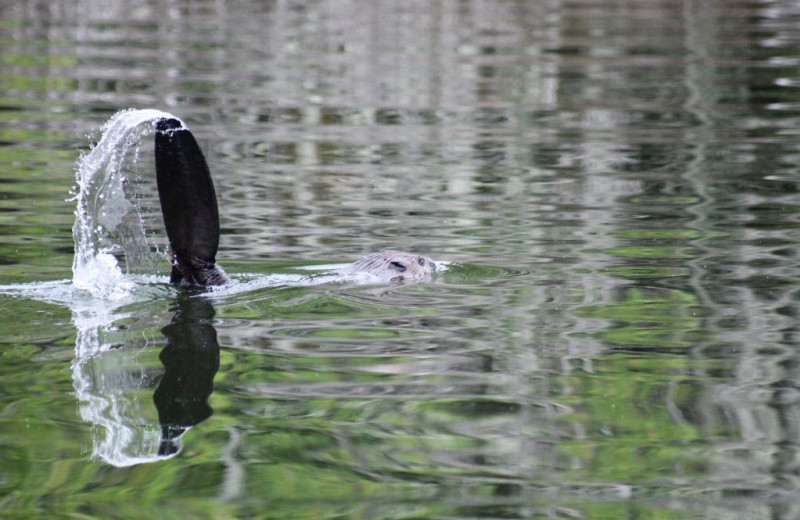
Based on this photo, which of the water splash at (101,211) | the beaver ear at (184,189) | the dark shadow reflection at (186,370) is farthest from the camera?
the water splash at (101,211)

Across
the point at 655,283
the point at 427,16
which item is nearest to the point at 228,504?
the point at 655,283

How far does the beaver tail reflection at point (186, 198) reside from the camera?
6441 millimetres

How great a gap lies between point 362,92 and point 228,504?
45.2ft

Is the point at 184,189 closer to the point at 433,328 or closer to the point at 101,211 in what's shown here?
the point at 101,211

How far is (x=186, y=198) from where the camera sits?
6520mm

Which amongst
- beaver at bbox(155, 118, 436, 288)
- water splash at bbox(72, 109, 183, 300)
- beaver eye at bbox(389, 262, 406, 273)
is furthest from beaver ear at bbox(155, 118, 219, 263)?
beaver eye at bbox(389, 262, 406, 273)

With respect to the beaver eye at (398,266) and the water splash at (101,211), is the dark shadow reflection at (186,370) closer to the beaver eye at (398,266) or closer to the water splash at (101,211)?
the water splash at (101,211)

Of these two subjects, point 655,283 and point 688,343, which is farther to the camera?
point 655,283

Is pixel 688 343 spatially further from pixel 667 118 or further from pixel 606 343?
pixel 667 118

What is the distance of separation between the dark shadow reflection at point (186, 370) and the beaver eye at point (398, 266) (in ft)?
3.46

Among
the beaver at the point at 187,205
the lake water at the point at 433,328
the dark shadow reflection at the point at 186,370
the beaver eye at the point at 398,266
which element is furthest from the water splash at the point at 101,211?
the beaver eye at the point at 398,266

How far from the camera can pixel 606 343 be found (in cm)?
607

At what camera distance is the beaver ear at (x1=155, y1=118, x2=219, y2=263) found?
253 inches

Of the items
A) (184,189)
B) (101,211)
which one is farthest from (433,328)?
(101,211)
